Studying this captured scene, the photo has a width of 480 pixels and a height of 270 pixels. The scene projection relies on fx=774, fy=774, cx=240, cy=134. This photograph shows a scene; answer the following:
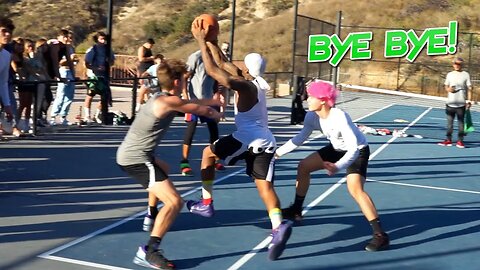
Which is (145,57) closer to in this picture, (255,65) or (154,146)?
(255,65)

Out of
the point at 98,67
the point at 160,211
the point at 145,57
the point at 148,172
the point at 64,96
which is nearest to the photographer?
the point at 160,211

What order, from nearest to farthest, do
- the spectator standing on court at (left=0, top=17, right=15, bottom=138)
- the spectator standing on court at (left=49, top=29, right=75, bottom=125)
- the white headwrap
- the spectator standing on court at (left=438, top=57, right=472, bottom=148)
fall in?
1. the white headwrap
2. the spectator standing on court at (left=0, top=17, right=15, bottom=138)
3. the spectator standing on court at (left=49, top=29, right=75, bottom=125)
4. the spectator standing on court at (left=438, top=57, right=472, bottom=148)

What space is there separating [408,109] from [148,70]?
37.9ft

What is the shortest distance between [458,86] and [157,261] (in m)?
10.7

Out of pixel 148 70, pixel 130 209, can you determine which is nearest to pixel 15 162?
pixel 130 209

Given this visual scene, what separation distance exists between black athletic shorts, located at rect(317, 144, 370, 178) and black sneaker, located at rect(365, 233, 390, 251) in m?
0.59

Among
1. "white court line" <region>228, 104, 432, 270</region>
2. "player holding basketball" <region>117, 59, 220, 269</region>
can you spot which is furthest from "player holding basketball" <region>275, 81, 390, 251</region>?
"player holding basketball" <region>117, 59, 220, 269</region>

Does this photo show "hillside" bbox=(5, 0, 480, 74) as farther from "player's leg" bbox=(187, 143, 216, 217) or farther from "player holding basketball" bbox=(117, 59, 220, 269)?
"player holding basketball" bbox=(117, 59, 220, 269)

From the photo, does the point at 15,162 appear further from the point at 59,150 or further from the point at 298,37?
the point at 298,37

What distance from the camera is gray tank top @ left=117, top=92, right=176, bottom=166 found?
20.9 feet

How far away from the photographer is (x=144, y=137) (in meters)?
6.44

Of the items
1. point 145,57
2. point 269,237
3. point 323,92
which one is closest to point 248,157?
point 269,237

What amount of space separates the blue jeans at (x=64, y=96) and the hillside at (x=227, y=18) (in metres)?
31.0

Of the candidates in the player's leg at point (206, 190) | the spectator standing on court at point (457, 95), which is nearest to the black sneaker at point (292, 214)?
the player's leg at point (206, 190)
